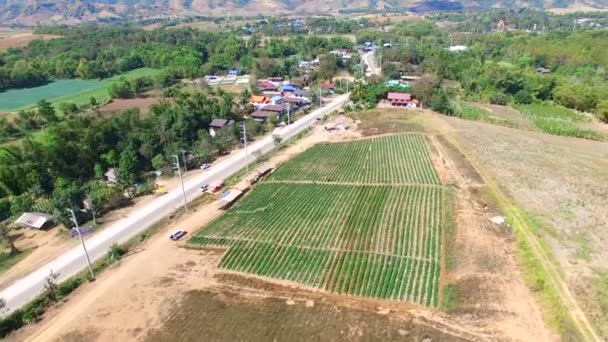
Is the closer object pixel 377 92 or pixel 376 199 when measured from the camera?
pixel 376 199

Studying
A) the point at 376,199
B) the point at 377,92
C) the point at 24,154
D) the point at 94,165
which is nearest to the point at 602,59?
the point at 377,92

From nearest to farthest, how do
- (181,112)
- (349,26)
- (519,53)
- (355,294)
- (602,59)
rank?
(355,294)
(181,112)
(602,59)
(519,53)
(349,26)

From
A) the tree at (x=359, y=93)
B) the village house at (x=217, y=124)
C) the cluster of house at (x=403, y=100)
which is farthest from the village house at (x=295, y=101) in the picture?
the cluster of house at (x=403, y=100)

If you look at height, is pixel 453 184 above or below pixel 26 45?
below

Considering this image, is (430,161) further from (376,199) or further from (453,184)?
(376,199)

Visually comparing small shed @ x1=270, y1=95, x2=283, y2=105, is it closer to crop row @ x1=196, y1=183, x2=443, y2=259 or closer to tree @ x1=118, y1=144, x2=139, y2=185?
tree @ x1=118, y1=144, x2=139, y2=185

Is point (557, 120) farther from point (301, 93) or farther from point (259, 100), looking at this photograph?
point (259, 100)

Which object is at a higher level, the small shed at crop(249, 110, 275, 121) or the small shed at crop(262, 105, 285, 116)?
the small shed at crop(262, 105, 285, 116)

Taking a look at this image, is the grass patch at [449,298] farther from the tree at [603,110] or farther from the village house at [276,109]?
the tree at [603,110]

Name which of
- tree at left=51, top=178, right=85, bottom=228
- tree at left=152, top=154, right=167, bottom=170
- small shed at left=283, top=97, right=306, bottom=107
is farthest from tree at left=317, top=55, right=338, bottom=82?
tree at left=51, top=178, right=85, bottom=228
